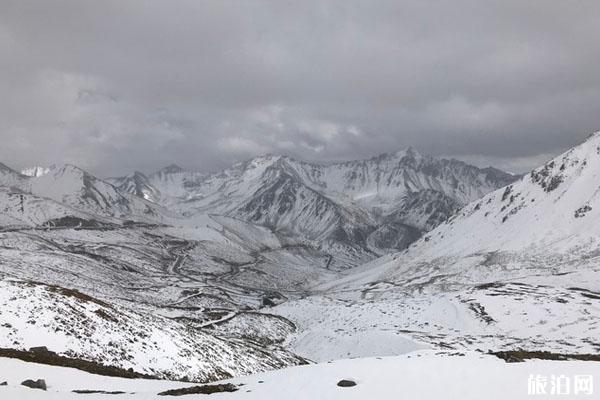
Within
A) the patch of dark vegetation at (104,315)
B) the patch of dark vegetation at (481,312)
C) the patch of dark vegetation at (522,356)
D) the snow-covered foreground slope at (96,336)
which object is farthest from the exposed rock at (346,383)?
the patch of dark vegetation at (481,312)

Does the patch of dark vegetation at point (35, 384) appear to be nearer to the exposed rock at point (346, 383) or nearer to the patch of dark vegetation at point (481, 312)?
the exposed rock at point (346, 383)

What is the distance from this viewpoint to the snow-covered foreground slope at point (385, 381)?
20422 millimetres

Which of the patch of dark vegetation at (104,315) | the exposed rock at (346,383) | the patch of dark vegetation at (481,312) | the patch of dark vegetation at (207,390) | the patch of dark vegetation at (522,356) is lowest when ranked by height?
the patch of dark vegetation at (207,390)

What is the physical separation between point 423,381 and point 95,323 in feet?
112

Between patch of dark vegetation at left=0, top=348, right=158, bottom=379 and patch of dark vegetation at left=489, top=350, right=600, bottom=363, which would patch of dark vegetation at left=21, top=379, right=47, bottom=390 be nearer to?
patch of dark vegetation at left=0, top=348, right=158, bottom=379

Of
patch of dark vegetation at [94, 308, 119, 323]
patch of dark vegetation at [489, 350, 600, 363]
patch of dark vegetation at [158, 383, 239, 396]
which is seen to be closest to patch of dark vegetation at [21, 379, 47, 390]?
patch of dark vegetation at [158, 383, 239, 396]

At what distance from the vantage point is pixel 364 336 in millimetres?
87438

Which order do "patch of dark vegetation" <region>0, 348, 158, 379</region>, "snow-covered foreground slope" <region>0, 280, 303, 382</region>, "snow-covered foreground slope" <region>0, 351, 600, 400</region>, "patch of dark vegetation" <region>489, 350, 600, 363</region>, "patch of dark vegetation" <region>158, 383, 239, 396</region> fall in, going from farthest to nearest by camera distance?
1. "snow-covered foreground slope" <region>0, 280, 303, 382</region>
2. "patch of dark vegetation" <region>0, 348, 158, 379</region>
3. "patch of dark vegetation" <region>489, 350, 600, 363</region>
4. "patch of dark vegetation" <region>158, 383, 239, 396</region>
5. "snow-covered foreground slope" <region>0, 351, 600, 400</region>

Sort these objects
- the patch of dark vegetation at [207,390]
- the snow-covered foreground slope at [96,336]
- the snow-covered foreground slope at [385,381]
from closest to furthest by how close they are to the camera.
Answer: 1. the snow-covered foreground slope at [385,381]
2. the patch of dark vegetation at [207,390]
3. the snow-covered foreground slope at [96,336]

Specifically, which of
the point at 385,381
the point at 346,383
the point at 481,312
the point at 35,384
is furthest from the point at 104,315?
the point at 481,312

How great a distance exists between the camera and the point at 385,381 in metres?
22.8

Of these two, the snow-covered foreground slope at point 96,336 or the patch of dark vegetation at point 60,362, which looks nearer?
the patch of dark vegetation at point 60,362

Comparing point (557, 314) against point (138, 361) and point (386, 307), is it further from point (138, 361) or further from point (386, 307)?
point (138, 361)

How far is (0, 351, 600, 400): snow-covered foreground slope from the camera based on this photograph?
67.0ft
